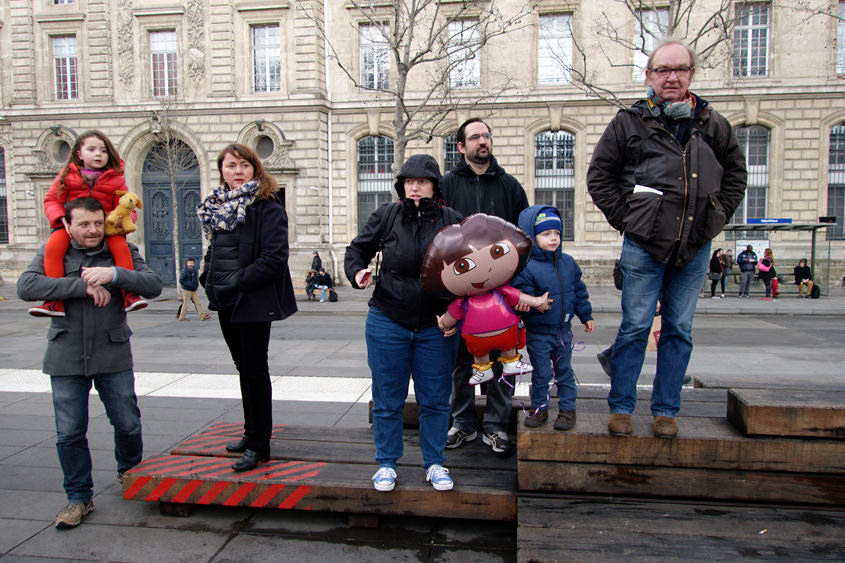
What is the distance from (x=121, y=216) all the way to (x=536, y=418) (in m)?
2.92

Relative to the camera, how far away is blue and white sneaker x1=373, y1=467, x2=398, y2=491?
3.37 m

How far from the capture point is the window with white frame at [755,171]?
23281mm

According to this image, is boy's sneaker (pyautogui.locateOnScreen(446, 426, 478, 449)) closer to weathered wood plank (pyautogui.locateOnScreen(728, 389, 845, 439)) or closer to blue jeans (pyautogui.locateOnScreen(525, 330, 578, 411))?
blue jeans (pyautogui.locateOnScreen(525, 330, 578, 411))

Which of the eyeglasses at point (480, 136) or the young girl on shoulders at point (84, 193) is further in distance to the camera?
the eyeglasses at point (480, 136)

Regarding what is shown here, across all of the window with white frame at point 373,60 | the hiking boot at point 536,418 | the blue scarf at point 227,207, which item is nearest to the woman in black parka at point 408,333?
the hiking boot at point 536,418

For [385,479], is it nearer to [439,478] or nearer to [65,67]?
[439,478]

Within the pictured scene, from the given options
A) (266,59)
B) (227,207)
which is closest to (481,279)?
(227,207)

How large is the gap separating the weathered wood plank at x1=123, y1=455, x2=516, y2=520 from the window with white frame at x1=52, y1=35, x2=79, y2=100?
1070 inches

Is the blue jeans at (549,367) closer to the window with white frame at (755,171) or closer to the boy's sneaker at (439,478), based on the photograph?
the boy's sneaker at (439,478)

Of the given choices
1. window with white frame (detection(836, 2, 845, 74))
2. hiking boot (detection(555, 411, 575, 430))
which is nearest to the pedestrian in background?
hiking boot (detection(555, 411, 575, 430))

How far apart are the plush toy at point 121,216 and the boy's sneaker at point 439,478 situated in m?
2.44

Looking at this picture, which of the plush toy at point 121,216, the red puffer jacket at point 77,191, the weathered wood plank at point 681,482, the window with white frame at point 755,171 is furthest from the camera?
the window with white frame at point 755,171

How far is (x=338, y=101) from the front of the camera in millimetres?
24578

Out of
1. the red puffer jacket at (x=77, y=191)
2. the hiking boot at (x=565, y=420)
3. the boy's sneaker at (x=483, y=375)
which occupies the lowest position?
the hiking boot at (x=565, y=420)
